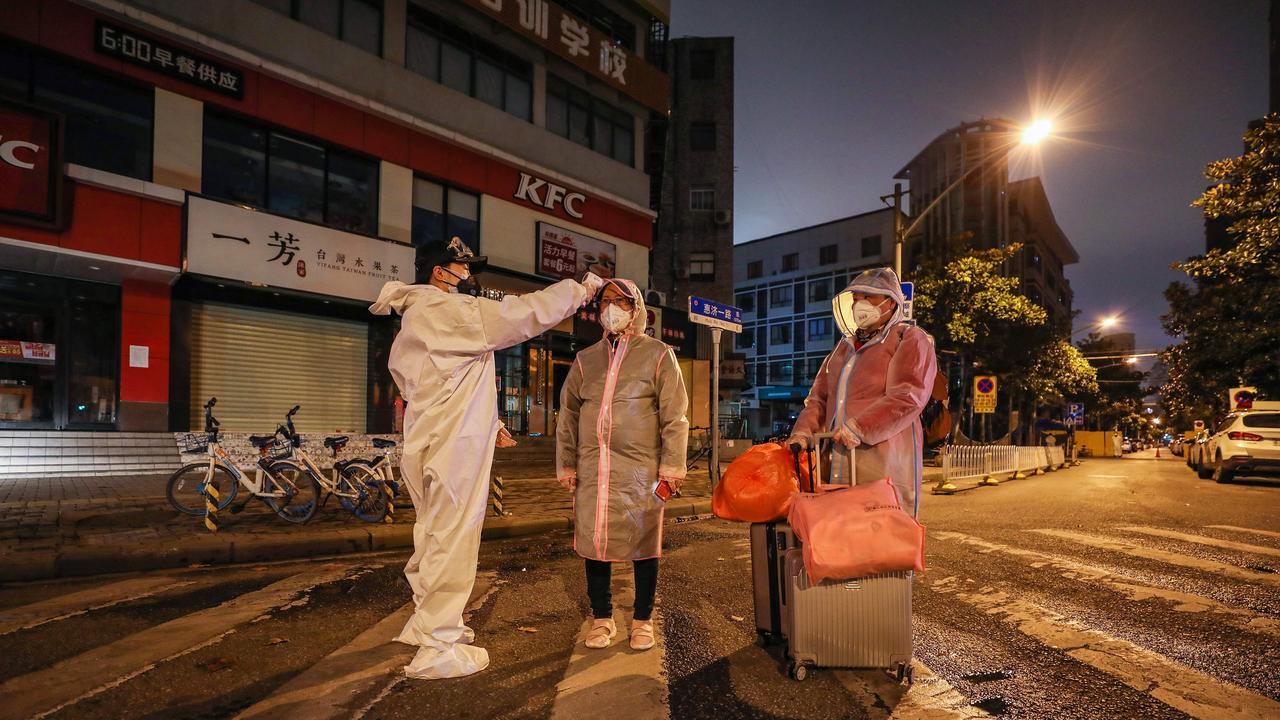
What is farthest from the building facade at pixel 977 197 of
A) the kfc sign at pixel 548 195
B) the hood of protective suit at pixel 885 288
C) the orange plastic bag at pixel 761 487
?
the orange plastic bag at pixel 761 487

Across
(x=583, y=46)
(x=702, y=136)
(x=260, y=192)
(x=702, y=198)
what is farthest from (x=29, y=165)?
(x=702, y=136)

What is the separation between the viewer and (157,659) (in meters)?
3.54

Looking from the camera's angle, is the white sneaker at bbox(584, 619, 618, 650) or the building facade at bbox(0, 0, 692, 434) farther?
the building facade at bbox(0, 0, 692, 434)

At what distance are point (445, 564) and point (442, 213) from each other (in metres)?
16.9

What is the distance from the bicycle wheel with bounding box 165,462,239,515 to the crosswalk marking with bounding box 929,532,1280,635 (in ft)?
26.9

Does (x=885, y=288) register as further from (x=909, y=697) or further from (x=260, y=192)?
(x=260, y=192)

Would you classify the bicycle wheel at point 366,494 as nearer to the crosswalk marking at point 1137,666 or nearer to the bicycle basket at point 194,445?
the bicycle basket at point 194,445

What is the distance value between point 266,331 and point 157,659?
1347 cm

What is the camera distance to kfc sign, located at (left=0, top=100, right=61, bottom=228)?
11477 millimetres

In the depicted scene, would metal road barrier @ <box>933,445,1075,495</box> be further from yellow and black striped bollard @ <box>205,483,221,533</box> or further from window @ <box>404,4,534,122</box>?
window @ <box>404,4,534,122</box>

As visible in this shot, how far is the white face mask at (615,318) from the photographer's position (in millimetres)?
3816

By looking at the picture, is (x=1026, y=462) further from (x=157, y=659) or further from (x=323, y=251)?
(x=157, y=659)

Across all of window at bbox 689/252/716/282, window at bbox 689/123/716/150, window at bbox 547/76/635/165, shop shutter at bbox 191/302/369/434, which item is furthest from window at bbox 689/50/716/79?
shop shutter at bbox 191/302/369/434

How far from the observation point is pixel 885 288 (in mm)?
3656
